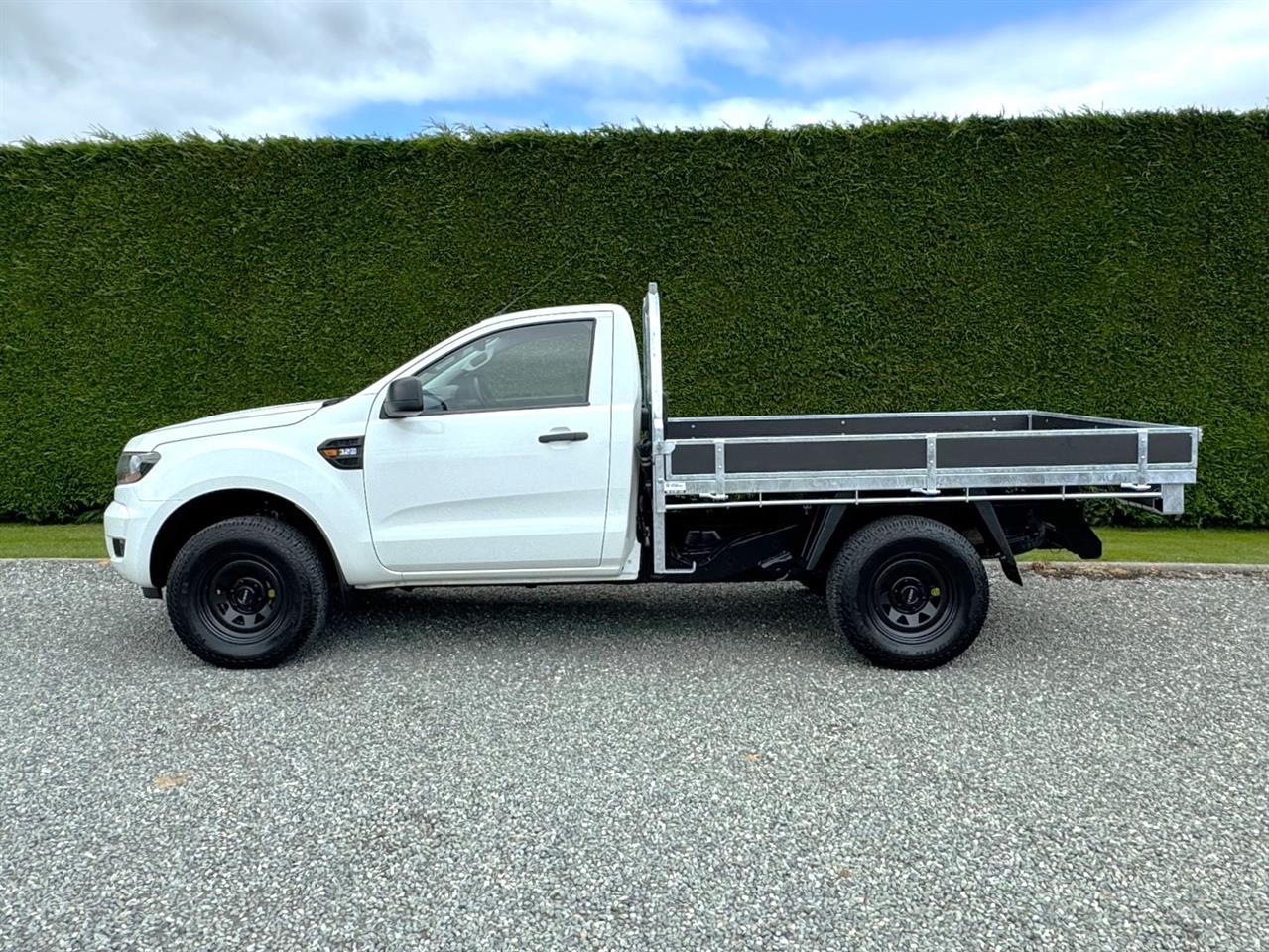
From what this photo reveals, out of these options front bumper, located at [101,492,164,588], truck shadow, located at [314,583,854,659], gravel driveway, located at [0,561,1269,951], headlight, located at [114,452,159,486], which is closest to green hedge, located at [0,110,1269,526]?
truck shadow, located at [314,583,854,659]

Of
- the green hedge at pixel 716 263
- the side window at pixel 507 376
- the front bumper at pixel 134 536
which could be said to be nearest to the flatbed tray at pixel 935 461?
the side window at pixel 507 376

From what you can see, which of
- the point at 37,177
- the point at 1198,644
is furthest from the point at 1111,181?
the point at 37,177

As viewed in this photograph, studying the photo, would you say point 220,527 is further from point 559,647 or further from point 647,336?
point 647,336

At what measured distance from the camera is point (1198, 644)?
205 inches

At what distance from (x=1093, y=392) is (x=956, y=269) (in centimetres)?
160

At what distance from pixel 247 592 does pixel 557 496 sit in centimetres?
172

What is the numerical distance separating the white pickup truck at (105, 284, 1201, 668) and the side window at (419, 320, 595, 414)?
0.03 ft

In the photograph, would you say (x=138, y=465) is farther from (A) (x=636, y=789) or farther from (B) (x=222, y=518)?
(A) (x=636, y=789)

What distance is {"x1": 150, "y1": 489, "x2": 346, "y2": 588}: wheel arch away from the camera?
4.89 m

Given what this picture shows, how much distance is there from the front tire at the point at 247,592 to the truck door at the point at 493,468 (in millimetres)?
423

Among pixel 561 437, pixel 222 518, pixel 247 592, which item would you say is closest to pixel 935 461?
pixel 561 437

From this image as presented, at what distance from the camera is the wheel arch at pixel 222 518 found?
489 cm

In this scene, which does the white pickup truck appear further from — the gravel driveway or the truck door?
the gravel driveway

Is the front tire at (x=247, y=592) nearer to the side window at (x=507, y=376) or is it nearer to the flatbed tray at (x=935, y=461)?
the side window at (x=507, y=376)
